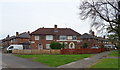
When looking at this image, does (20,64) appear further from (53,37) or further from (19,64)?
(53,37)

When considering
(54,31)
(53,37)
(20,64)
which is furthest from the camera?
(54,31)

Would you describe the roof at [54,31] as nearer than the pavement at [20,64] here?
No

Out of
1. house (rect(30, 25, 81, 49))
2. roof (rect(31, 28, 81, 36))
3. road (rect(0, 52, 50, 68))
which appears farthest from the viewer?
roof (rect(31, 28, 81, 36))


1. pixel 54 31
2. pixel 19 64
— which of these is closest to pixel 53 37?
pixel 54 31

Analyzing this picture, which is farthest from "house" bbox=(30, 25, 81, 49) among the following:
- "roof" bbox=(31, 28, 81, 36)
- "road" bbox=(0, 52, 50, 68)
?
"road" bbox=(0, 52, 50, 68)

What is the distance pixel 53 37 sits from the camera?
205 ft

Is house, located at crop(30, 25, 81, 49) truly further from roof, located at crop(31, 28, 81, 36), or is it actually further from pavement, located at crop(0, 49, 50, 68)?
pavement, located at crop(0, 49, 50, 68)

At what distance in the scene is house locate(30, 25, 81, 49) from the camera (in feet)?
199

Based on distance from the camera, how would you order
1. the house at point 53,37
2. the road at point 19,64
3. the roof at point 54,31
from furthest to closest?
Result: 1. the roof at point 54,31
2. the house at point 53,37
3. the road at point 19,64

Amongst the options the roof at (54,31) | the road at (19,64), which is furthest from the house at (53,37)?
the road at (19,64)

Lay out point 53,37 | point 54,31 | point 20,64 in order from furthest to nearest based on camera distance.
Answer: point 54,31 → point 53,37 → point 20,64

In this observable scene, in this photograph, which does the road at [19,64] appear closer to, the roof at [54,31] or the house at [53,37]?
the house at [53,37]

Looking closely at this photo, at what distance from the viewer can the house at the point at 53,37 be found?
60.7 meters

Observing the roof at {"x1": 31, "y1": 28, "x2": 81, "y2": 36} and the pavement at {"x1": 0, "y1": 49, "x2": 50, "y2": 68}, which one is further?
the roof at {"x1": 31, "y1": 28, "x2": 81, "y2": 36}
